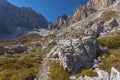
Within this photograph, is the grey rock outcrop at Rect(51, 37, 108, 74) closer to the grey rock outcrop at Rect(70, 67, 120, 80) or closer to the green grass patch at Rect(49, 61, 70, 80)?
the green grass patch at Rect(49, 61, 70, 80)

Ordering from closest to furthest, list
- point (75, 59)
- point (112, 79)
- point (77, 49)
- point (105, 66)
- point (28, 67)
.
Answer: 1. point (112, 79)
2. point (105, 66)
3. point (75, 59)
4. point (77, 49)
5. point (28, 67)

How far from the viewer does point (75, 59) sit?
50.2 metres

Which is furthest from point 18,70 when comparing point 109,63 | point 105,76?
point 105,76

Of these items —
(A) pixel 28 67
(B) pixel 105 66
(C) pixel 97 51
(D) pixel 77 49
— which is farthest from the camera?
(A) pixel 28 67

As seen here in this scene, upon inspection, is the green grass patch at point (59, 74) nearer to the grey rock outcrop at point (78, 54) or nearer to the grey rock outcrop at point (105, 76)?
the grey rock outcrop at point (78, 54)

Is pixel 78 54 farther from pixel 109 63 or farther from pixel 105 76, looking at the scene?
pixel 105 76

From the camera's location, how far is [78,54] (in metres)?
51.8

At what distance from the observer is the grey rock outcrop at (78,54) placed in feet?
162

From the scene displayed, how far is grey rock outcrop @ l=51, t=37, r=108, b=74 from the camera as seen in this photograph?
162 feet

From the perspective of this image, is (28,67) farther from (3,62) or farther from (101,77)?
(101,77)

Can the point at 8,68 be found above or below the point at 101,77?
above

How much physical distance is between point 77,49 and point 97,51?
6.49 metres

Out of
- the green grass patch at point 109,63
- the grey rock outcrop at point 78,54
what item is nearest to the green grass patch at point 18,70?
the grey rock outcrop at point 78,54

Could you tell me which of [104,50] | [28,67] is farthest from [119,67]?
[28,67]
